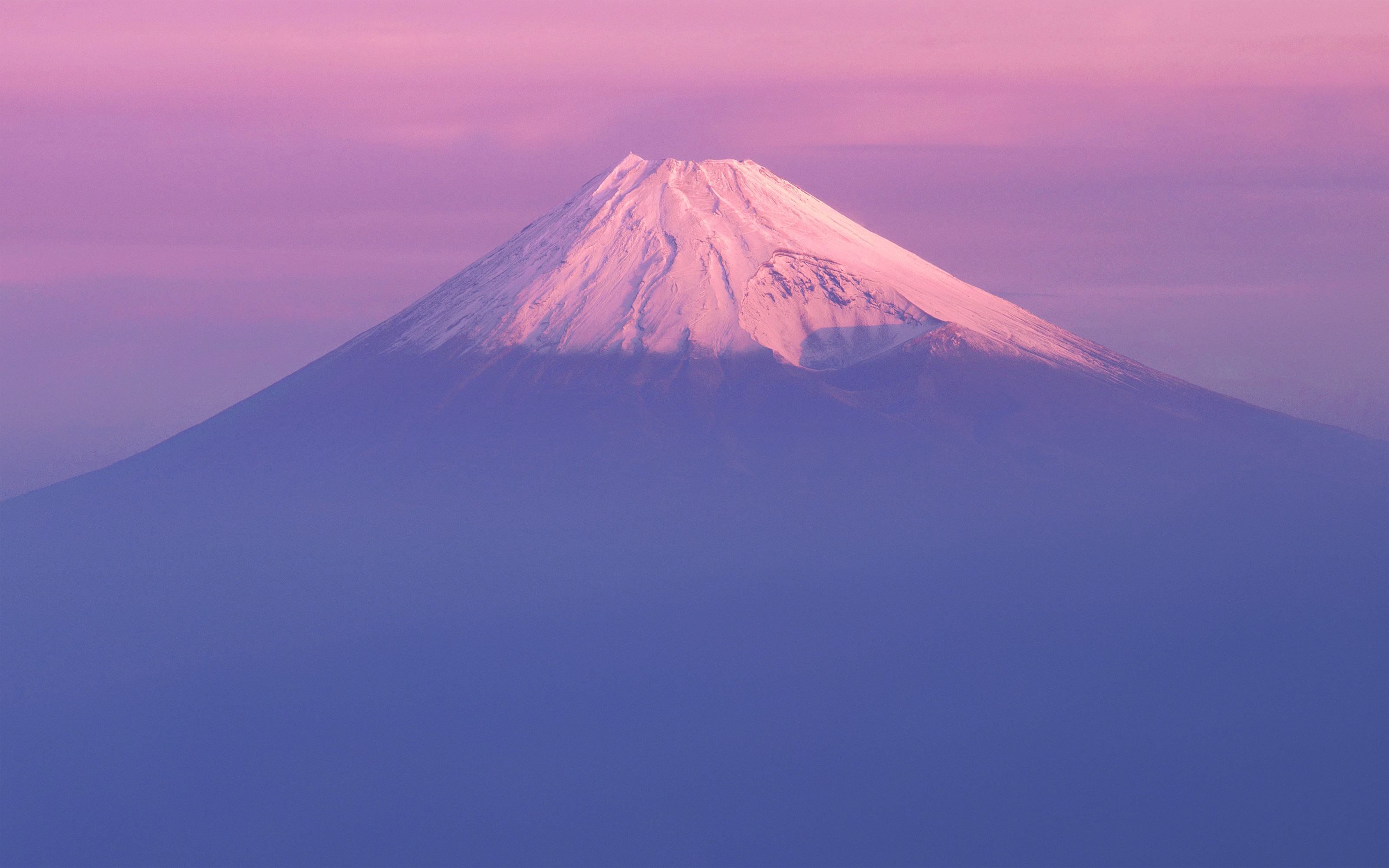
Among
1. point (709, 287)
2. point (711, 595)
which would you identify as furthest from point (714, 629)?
point (709, 287)

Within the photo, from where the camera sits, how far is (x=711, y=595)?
225 ft

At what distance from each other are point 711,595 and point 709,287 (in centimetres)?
1568

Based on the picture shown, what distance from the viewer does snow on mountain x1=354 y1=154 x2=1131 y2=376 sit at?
7288 cm

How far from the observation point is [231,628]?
71.4m

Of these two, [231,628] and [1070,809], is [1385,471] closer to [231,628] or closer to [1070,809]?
[1070,809]

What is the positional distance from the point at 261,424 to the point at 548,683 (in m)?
30.9

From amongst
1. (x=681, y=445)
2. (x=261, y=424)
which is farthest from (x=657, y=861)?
(x=261, y=424)

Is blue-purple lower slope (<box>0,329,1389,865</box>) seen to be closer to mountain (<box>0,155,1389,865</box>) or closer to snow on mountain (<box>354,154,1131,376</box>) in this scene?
mountain (<box>0,155,1389,865</box>)

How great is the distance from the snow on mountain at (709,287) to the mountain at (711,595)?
221mm

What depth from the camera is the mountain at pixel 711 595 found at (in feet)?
183

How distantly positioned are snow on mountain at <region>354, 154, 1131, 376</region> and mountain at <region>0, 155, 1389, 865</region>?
22cm

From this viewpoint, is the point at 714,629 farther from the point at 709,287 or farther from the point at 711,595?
the point at 709,287

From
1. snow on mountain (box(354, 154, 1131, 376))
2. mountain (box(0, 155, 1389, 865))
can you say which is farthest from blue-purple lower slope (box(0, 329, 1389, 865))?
snow on mountain (box(354, 154, 1131, 376))

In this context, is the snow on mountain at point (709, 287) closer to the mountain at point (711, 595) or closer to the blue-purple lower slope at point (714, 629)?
the mountain at point (711, 595)
